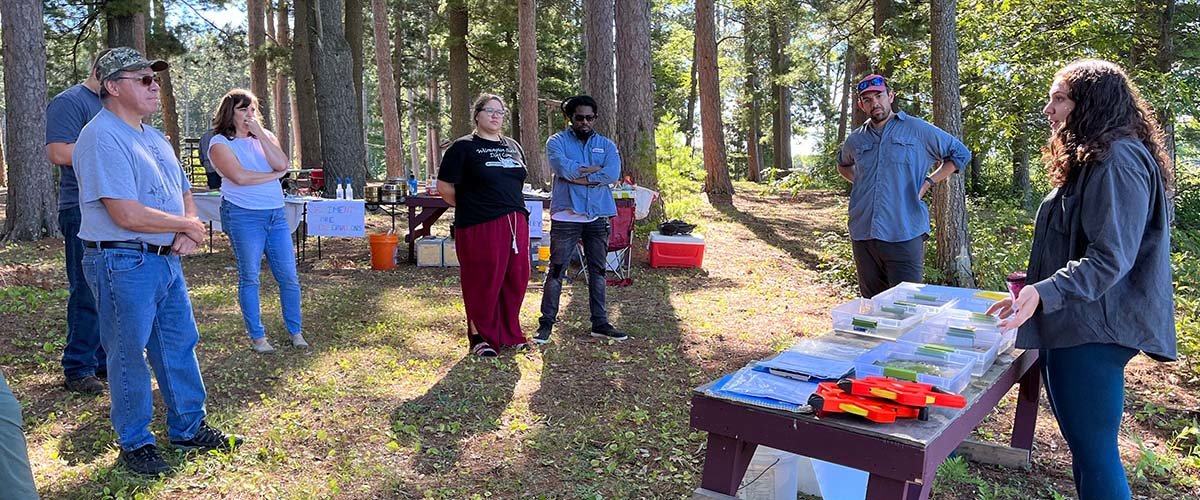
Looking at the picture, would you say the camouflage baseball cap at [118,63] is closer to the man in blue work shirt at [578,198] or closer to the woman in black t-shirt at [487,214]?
the woman in black t-shirt at [487,214]

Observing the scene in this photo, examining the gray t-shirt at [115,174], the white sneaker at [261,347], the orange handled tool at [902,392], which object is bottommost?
the white sneaker at [261,347]

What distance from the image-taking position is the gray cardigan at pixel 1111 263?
222cm

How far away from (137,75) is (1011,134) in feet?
32.4

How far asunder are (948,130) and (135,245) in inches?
241

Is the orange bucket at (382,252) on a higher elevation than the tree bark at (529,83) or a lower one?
lower

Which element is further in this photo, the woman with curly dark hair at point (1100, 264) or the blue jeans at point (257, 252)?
the blue jeans at point (257, 252)

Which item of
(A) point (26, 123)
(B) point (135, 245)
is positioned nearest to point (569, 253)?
(B) point (135, 245)

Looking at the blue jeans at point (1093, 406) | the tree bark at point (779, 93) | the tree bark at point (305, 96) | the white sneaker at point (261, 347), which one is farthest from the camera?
the tree bark at point (779, 93)

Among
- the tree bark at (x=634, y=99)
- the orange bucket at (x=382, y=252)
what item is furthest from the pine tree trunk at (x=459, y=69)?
the orange bucket at (x=382, y=252)

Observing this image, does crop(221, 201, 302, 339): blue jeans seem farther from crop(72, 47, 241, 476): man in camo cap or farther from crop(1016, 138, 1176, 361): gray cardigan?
crop(1016, 138, 1176, 361): gray cardigan

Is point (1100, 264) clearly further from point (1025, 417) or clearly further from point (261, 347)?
point (261, 347)

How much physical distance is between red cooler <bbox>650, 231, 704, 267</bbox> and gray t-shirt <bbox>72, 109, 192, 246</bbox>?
5824 millimetres

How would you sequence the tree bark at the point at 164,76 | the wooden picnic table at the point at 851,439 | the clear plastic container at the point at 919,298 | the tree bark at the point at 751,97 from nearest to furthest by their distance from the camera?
the wooden picnic table at the point at 851,439 < the clear plastic container at the point at 919,298 < the tree bark at the point at 164,76 < the tree bark at the point at 751,97

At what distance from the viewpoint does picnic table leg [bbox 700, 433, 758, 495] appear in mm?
2357
